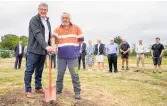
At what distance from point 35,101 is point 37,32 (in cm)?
158

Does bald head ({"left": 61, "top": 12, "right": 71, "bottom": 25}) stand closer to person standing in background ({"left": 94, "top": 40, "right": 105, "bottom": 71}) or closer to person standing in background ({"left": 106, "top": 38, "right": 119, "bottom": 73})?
person standing in background ({"left": 106, "top": 38, "right": 119, "bottom": 73})

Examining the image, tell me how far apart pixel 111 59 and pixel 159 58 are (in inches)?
112

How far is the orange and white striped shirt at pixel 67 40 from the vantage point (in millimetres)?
7555

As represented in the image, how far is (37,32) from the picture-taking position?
7055 millimetres

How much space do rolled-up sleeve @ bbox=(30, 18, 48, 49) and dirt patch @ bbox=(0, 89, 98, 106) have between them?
4.23 feet

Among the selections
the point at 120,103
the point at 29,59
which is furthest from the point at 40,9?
the point at 120,103

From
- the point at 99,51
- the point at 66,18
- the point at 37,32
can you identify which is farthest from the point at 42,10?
the point at 99,51

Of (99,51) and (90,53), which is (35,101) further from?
(90,53)

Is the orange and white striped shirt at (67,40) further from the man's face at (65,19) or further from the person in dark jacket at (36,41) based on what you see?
the person in dark jacket at (36,41)

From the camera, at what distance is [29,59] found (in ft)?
23.8

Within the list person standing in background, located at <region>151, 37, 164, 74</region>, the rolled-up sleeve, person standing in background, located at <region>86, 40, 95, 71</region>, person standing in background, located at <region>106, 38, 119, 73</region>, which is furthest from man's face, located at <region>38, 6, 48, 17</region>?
person standing in background, located at <region>151, 37, 164, 74</region>

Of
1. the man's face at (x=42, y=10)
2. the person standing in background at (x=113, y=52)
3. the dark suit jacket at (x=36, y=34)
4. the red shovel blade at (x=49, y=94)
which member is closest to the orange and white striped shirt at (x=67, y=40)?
the dark suit jacket at (x=36, y=34)

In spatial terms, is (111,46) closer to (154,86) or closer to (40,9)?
(154,86)

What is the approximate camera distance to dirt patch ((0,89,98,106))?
7044mm
